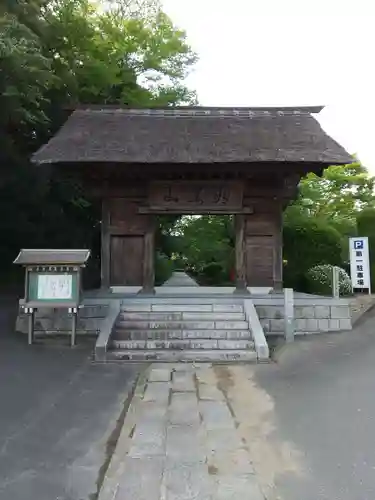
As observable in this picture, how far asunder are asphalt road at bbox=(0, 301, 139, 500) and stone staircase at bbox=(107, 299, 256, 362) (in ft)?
2.27

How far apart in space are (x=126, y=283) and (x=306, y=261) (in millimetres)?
7328

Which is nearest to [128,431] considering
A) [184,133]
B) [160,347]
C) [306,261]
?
[160,347]

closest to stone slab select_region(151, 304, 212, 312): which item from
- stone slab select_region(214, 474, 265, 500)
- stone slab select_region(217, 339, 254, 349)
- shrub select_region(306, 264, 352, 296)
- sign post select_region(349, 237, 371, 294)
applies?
stone slab select_region(217, 339, 254, 349)

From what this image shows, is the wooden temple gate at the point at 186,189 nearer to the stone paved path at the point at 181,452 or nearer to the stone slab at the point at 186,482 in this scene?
the stone paved path at the point at 181,452

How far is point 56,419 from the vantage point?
479cm

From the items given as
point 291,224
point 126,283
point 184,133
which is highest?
point 184,133

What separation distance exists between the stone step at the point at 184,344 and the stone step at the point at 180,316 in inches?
34.1

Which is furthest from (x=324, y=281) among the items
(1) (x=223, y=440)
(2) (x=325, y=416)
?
(1) (x=223, y=440)

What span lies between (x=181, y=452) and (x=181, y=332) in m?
4.82

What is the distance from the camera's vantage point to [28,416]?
4.83m

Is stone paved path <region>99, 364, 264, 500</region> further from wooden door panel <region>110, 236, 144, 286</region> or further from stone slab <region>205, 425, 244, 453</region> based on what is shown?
wooden door panel <region>110, 236, 144, 286</region>

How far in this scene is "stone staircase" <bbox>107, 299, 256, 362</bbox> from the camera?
311 inches

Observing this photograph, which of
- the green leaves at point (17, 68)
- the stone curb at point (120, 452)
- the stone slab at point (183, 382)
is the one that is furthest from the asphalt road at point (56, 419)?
the green leaves at point (17, 68)

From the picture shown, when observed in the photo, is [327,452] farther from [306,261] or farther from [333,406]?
[306,261]
